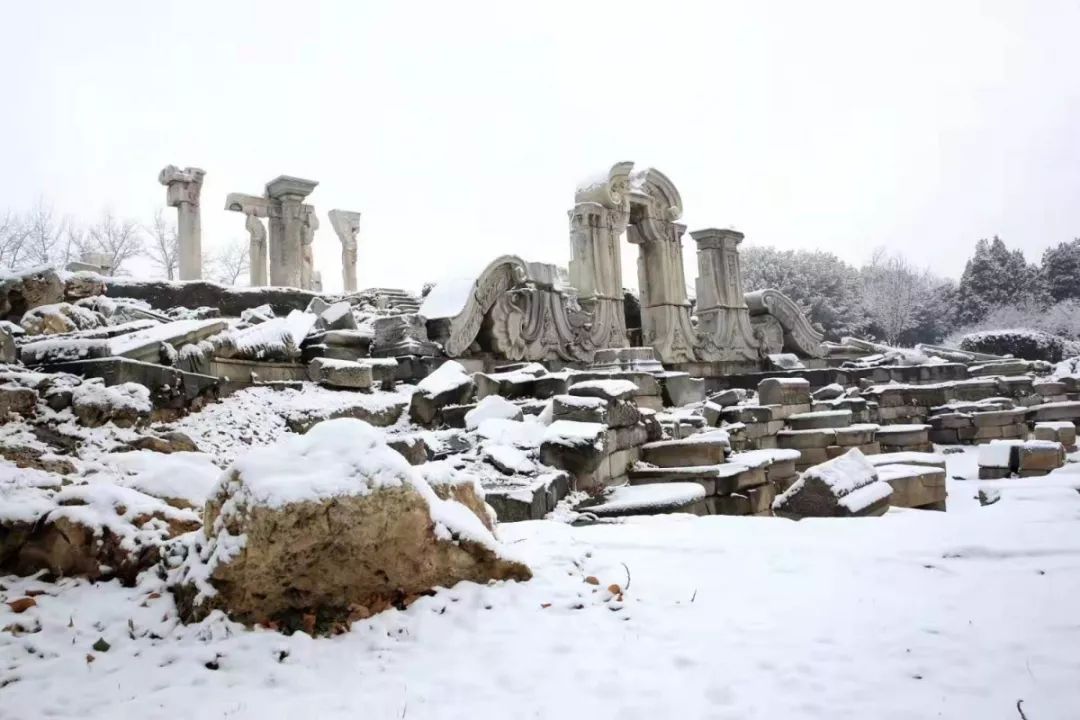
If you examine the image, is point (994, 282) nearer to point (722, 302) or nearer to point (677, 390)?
point (722, 302)

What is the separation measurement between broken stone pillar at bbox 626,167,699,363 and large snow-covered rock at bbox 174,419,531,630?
1144cm

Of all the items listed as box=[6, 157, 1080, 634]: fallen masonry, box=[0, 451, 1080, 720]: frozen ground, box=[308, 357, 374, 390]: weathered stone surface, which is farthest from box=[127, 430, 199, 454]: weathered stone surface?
box=[308, 357, 374, 390]: weathered stone surface

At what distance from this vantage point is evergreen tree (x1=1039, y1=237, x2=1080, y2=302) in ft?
125

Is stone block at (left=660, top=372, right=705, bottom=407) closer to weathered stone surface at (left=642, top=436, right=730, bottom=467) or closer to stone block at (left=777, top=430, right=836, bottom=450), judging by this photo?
stone block at (left=777, top=430, right=836, bottom=450)

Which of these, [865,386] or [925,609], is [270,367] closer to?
[925,609]

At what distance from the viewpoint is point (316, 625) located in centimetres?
286

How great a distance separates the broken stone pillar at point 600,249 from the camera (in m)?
13.1

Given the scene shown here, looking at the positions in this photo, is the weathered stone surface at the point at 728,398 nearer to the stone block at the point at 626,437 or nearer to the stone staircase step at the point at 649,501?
the stone block at the point at 626,437

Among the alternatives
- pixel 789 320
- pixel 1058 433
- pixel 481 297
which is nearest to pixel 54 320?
pixel 481 297

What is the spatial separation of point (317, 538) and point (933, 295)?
153ft

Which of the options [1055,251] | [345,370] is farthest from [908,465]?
[1055,251]

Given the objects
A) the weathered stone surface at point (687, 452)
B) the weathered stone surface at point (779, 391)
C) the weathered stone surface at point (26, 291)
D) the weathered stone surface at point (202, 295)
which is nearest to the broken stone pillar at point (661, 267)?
the weathered stone surface at point (779, 391)

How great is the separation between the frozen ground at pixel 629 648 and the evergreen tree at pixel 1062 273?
42714 mm

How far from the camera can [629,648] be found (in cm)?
275
